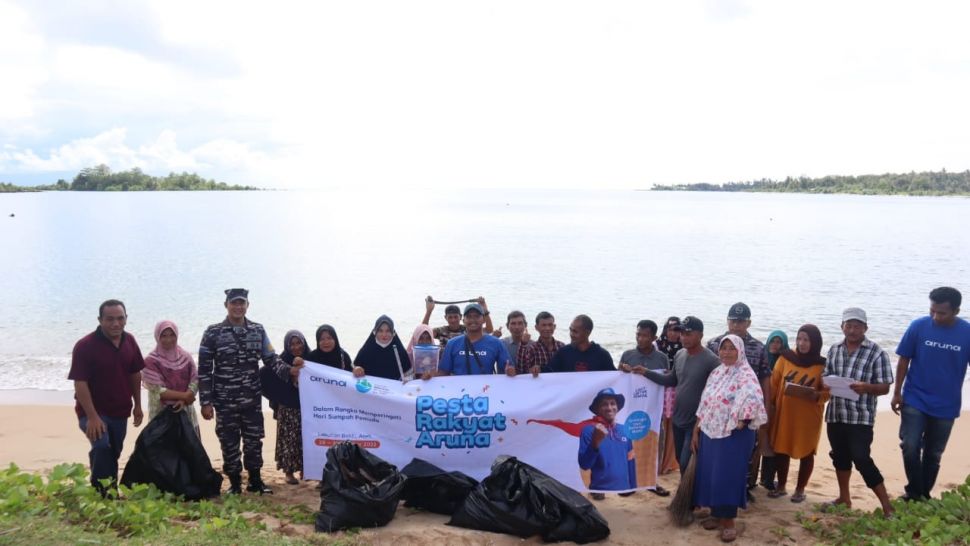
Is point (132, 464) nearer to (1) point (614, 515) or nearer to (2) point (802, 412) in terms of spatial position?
(1) point (614, 515)

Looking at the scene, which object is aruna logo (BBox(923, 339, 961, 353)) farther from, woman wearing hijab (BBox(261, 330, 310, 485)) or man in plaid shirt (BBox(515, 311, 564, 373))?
woman wearing hijab (BBox(261, 330, 310, 485))

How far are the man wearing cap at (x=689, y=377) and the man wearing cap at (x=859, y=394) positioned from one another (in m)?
0.90

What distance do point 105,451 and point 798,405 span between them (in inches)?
204

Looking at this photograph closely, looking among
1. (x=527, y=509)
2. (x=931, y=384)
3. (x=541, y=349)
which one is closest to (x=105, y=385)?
(x=527, y=509)

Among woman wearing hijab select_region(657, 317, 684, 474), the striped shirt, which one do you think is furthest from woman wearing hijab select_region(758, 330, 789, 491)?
woman wearing hijab select_region(657, 317, 684, 474)

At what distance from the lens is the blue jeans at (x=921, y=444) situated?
16.8 feet

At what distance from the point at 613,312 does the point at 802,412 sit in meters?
15.2

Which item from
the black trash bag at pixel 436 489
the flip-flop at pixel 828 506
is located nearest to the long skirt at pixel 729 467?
the flip-flop at pixel 828 506

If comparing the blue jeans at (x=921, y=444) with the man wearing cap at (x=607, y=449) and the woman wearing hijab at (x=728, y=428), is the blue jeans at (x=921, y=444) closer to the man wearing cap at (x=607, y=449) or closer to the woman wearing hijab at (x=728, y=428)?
the woman wearing hijab at (x=728, y=428)

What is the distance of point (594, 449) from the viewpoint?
17.7 ft

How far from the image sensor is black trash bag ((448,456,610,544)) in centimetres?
450

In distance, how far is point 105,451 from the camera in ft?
16.3

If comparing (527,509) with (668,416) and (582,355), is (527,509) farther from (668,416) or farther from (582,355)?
(668,416)

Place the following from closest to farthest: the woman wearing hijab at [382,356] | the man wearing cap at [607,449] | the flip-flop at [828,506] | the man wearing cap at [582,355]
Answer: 1. the flip-flop at [828,506]
2. the man wearing cap at [607,449]
3. the man wearing cap at [582,355]
4. the woman wearing hijab at [382,356]
